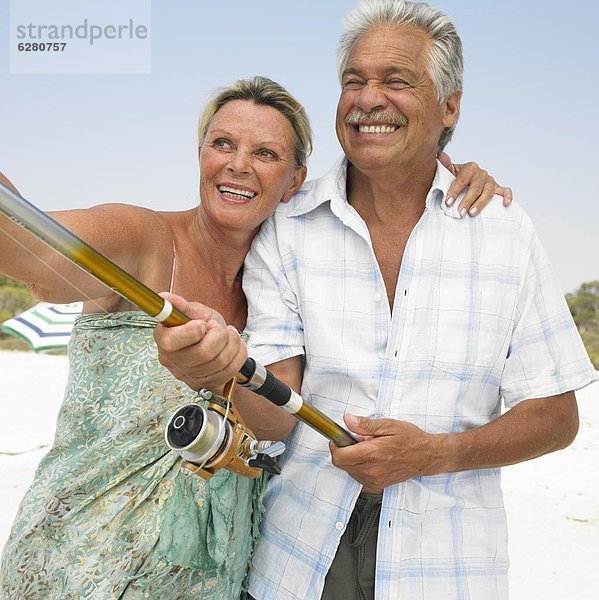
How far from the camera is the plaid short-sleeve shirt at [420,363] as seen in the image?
2197 mm

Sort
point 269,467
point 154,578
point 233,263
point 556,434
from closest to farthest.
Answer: point 269,467 → point 154,578 → point 556,434 → point 233,263

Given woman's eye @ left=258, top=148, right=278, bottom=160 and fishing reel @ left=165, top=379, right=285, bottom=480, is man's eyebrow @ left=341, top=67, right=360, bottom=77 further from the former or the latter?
fishing reel @ left=165, top=379, right=285, bottom=480

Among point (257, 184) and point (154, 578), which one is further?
point (257, 184)

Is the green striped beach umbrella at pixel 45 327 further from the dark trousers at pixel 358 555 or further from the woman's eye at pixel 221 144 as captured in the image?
the dark trousers at pixel 358 555

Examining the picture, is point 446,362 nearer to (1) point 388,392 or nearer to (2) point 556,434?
(1) point 388,392

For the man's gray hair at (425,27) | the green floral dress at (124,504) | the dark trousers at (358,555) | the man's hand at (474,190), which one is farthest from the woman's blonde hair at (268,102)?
the dark trousers at (358,555)

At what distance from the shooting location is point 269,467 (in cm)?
195

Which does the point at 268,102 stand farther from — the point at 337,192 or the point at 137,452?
the point at 137,452

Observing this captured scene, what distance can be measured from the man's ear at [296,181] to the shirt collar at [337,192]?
24mm

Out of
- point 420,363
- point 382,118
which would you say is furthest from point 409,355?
point 382,118

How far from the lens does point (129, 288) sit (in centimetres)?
154

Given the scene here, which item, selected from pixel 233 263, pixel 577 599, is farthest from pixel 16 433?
pixel 233 263

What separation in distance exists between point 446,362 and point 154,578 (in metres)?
0.92

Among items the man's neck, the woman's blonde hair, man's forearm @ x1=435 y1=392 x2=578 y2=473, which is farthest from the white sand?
the woman's blonde hair
